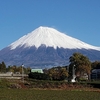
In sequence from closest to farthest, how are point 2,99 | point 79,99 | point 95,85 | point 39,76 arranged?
point 2,99
point 79,99
point 95,85
point 39,76

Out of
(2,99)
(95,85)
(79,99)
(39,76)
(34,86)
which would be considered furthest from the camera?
(39,76)

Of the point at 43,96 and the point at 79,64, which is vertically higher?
the point at 79,64

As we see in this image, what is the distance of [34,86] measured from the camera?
2756 inches

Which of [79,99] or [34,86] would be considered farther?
[34,86]

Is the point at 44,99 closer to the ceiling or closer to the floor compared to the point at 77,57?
closer to the floor

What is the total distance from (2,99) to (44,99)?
4.29 m

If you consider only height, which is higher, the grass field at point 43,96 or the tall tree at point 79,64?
the tall tree at point 79,64

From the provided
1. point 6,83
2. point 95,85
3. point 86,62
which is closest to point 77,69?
point 86,62

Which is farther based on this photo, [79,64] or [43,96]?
[79,64]

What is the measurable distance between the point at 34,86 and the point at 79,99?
31.6 m

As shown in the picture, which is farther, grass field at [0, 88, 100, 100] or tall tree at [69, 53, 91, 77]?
tall tree at [69, 53, 91, 77]

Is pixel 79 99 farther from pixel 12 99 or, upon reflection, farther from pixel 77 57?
pixel 77 57

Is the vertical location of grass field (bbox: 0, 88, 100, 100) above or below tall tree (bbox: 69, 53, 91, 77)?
below

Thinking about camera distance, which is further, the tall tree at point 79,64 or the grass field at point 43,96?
the tall tree at point 79,64
